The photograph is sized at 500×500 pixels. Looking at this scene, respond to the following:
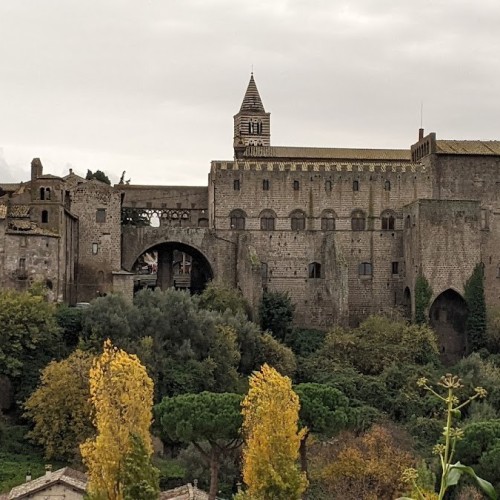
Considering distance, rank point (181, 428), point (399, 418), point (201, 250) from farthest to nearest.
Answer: point (201, 250)
point (399, 418)
point (181, 428)

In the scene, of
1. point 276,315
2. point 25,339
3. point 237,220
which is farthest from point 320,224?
point 25,339

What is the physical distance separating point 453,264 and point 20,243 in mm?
24677

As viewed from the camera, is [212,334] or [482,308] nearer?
[212,334]

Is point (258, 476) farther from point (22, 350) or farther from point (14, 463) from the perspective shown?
point (22, 350)

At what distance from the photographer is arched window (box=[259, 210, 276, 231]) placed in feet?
170

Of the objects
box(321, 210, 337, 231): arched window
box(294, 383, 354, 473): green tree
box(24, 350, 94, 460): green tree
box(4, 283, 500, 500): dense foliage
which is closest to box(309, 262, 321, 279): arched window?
box(321, 210, 337, 231): arched window

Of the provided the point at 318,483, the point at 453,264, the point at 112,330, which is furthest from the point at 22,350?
the point at 453,264

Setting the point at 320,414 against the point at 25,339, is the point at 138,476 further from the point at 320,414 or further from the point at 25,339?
the point at 25,339

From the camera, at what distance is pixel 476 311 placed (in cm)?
4812

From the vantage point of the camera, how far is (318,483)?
95.9ft

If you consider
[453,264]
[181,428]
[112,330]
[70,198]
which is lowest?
[181,428]

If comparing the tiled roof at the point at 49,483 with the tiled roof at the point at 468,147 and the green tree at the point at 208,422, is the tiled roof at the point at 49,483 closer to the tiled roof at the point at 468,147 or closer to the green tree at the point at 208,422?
the green tree at the point at 208,422

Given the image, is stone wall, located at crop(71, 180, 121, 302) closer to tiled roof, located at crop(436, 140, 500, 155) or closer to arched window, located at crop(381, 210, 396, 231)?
arched window, located at crop(381, 210, 396, 231)

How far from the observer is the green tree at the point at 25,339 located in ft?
116
